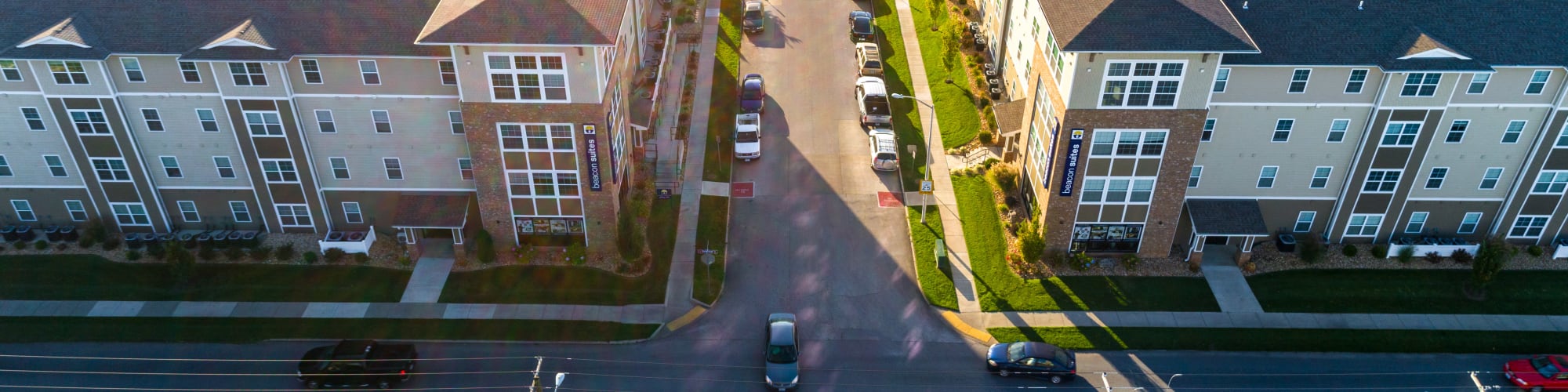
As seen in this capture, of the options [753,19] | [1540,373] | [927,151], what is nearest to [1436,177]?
[1540,373]

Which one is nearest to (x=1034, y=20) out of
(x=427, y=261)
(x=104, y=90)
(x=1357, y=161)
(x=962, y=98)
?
(x=962, y=98)

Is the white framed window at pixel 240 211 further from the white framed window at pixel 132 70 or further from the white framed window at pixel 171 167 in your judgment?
the white framed window at pixel 132 70

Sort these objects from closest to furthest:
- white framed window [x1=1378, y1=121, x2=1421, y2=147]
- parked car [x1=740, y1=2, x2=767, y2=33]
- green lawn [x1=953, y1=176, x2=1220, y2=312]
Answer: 1. white framed window [x1=1378, y1=121, x2=1421, y2=147]
2. green lawn [x1=953, y1=176, x2=1220, y2=312]
3. parked car [x1=740, y1=2, x2=767, y2=33]

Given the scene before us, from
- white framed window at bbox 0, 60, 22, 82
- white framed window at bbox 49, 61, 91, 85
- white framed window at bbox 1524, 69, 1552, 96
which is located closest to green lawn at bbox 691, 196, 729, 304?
white framed window at bbox 49, 61, 91, 85

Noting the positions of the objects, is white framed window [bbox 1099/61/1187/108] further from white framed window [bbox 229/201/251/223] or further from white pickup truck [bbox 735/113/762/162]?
white framed window [bbox 229/201/251/223]

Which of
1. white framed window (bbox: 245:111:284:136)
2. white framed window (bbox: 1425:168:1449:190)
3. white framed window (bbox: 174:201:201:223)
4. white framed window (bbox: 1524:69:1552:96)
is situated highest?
white framed window (bbox: 1524:69:1552:96)

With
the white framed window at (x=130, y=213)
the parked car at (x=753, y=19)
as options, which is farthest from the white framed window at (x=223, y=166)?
the parked car at (x=753, y=19)

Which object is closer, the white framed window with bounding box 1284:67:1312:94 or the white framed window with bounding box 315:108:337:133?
the white framed window with bounding box 1284:67:1312:94
